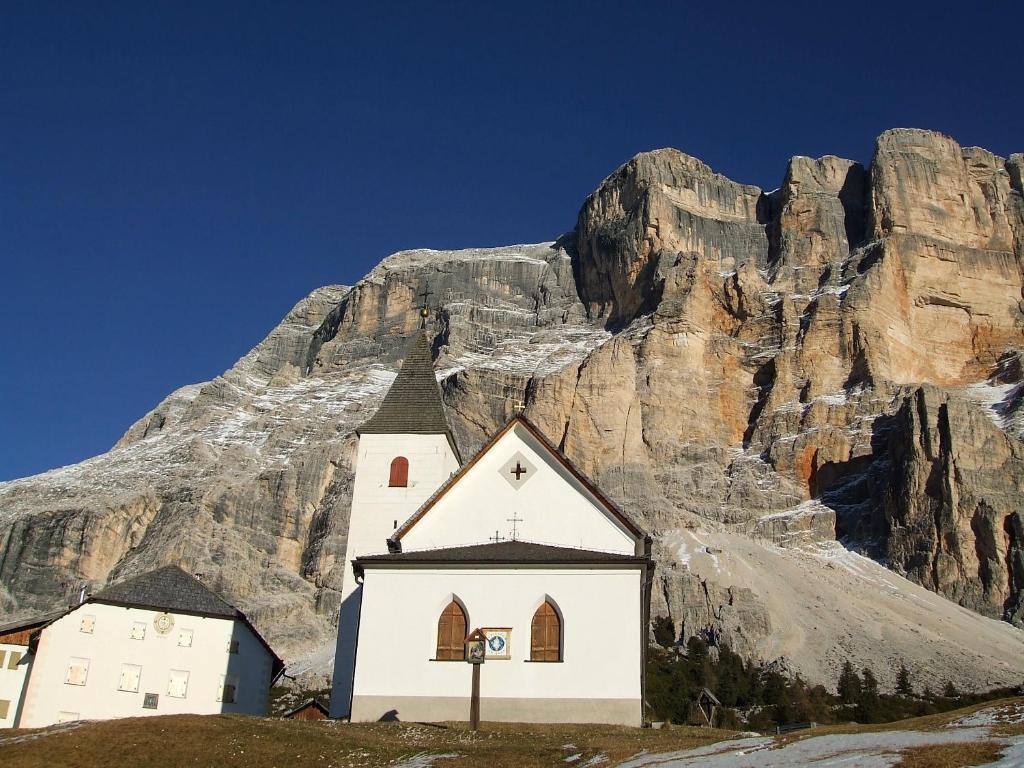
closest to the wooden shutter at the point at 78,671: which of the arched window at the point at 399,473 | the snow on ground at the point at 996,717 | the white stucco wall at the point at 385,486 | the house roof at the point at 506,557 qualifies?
the white stucco wall at the point at 385,486

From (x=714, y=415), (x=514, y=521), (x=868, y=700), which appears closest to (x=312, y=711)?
(x=514, y=521)

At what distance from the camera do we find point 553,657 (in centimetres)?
2559

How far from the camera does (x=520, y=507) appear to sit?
2888 cm

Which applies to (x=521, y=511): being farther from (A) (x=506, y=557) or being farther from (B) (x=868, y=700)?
(B) (x=868, y=700)

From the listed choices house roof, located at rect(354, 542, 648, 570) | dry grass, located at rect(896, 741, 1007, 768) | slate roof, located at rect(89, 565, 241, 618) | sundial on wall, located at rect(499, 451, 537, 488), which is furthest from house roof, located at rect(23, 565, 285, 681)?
dry grass, located at rect(896, 741, 1007, 768)

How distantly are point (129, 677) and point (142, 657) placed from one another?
74 centimetres

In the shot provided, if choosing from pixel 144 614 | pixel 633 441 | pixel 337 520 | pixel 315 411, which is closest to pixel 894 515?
pixel 633 441

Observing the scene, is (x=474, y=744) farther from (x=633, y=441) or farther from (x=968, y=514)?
(x=633, y=441)

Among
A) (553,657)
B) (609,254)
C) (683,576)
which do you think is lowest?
(553,657)

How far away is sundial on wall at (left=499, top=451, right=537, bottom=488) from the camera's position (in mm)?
29241

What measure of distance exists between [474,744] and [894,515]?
117 meters

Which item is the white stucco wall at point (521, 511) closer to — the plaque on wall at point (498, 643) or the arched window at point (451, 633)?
the arched window at point (451, 633)

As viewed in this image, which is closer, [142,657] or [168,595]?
[142,657]

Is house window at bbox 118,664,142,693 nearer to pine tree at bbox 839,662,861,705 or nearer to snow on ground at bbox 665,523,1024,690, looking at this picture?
pine tree at bbox 839,662,861,705
